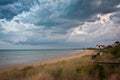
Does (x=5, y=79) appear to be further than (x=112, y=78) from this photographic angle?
Yes

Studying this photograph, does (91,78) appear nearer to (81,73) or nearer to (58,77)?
(81,73)

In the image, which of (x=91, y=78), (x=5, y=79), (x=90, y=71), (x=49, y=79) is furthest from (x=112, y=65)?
(x=5, y=79)

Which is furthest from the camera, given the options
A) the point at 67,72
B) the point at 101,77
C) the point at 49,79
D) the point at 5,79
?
the point at 5,79

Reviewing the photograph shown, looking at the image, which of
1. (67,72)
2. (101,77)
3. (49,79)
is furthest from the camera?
(67,72)

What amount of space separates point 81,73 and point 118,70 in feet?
6.36

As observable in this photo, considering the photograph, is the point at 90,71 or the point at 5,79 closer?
the point at 90,71

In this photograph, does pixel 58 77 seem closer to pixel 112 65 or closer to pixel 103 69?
pixel 103 69

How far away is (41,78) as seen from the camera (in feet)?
32.6

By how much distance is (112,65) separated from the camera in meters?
12.5

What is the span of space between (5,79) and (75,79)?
4233 mm

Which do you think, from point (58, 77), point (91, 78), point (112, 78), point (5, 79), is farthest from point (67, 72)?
point (5, 79)

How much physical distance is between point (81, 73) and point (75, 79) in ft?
2.39

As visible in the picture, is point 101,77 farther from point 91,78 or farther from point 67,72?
point 67,72

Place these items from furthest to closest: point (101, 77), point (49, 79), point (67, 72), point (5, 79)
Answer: point (5, 79) → point (67, 72) → point (101, 77) → point (49, 79)
